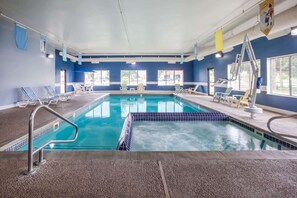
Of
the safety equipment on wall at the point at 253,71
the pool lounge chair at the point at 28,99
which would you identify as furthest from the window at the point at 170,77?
the safety equipment on wall at the point at 253,71

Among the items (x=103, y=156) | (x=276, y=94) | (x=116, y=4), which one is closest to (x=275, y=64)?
(x=276, y=94)

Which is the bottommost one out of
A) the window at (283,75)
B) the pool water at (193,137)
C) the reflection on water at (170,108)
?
the pool water at (193,137)

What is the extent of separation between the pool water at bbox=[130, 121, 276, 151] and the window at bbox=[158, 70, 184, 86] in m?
11.0

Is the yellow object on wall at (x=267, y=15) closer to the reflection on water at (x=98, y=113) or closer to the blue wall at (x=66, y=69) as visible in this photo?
the reflection on water at (x=98, y=113)

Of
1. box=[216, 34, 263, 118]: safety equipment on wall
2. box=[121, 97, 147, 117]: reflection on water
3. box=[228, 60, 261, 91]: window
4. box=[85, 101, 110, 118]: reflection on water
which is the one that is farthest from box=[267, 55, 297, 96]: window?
box=[85, 101, 110, 118]: reflection on water

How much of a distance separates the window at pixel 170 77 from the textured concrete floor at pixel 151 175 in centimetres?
1446

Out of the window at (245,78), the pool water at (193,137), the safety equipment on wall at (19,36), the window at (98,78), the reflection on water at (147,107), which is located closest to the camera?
the pool water at (193,137)

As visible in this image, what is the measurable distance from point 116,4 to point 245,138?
183 inches

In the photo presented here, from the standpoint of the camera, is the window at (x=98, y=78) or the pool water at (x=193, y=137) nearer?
the pool water at (x=193, y=137)

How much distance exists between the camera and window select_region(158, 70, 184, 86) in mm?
16688

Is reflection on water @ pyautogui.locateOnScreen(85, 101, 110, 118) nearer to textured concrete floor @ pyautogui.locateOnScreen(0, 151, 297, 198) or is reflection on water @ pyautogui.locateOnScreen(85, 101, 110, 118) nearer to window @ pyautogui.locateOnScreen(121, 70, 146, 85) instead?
textured concrete floor @ pyautogui.locateOnScreen(0, 151, 297, 198)

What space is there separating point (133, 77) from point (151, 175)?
15.1 meters

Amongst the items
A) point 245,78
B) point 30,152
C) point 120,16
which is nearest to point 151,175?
point 30,152

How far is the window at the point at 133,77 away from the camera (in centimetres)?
1662
